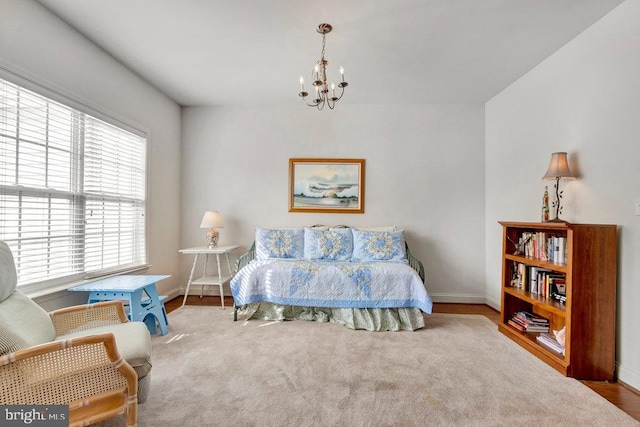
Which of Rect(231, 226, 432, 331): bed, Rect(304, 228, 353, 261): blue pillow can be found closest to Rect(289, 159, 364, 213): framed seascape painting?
Rect(304, 228, 353, 261): blue pillow

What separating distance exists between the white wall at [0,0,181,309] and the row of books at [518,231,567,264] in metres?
4.02

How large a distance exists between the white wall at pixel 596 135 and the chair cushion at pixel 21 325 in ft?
11.7

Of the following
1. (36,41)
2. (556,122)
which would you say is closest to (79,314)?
(36,41)

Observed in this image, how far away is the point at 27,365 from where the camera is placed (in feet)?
4.11

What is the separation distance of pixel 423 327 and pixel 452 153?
238cm

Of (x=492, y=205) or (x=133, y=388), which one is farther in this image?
(x=492, y=205)

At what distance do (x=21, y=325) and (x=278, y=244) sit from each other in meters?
2.50

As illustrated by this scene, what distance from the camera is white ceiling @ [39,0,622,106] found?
2.21m

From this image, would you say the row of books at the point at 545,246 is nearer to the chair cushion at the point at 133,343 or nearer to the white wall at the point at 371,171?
the white wall at the point at 371,171

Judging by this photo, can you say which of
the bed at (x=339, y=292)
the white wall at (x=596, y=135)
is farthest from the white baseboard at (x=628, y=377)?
the bed at (x=339, y=292)

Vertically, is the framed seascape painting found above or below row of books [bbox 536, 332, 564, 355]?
above

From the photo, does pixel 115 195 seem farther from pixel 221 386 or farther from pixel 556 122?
pixel 556 122

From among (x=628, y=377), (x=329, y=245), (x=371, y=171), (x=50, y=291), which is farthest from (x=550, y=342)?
(x=50, y=291)

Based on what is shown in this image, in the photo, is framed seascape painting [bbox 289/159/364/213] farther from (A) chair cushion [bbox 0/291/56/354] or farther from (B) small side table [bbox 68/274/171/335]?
(A) chair cushion [bbox 0/291/56/354]
